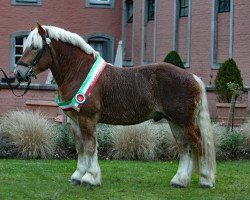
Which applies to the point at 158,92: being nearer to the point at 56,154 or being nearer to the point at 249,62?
the point at 56,154

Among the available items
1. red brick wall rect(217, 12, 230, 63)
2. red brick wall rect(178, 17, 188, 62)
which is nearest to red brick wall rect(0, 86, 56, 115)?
red brick wall rect(217, 12, 230, 63)

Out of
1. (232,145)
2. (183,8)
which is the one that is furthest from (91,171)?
(183,8)

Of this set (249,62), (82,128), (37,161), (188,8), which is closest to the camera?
(82,128)

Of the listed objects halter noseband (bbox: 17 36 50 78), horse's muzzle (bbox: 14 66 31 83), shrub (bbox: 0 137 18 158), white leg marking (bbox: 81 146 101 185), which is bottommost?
shrub (bbox: 0 137 18 158)

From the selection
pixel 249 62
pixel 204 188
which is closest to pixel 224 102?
pixel 249 62

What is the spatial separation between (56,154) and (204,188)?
446 cm

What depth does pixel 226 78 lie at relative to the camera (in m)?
22.8

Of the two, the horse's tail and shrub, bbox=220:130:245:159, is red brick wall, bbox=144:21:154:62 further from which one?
the horse's tail

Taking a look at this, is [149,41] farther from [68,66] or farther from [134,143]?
[68,66]

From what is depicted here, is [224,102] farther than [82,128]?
Yes

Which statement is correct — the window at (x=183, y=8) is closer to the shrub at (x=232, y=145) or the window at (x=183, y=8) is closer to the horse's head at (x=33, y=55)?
the shrub at (x=232, y=145)

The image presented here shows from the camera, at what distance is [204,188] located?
34.6ft

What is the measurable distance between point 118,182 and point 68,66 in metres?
2.10

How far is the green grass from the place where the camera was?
32.5 feet
